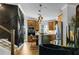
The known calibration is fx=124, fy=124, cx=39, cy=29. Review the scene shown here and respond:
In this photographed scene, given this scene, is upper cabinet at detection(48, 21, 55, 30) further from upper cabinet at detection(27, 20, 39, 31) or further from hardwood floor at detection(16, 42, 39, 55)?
hardwood floor at detection(16, 42, 39, 55)

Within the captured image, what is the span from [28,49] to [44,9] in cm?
82

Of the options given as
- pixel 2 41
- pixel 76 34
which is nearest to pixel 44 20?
pixel 76 34

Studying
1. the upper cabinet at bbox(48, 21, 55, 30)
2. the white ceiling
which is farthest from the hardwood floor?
the white ceiling

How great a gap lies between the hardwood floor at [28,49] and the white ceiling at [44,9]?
0.56m

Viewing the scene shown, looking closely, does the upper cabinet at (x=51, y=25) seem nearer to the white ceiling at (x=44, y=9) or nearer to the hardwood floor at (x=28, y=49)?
the white ceiling at (x=44, y=9)

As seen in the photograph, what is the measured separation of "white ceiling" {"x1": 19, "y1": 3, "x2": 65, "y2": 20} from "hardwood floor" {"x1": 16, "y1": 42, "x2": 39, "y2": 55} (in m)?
0.56

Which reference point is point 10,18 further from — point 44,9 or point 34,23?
point 44,9

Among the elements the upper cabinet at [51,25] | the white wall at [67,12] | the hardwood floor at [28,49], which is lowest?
the hardwood floor at [28,49]

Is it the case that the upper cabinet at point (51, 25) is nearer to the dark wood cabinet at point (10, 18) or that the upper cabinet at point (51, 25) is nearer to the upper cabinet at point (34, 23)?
the upper cabinet at point (34, 23)

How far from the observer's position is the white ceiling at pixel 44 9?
236 cm

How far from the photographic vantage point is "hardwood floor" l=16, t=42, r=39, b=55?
7.68ft

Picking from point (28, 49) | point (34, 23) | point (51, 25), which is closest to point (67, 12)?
point (51, 25)

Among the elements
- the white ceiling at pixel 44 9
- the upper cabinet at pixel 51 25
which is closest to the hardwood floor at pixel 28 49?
the upper cabinet at pixel 51 25

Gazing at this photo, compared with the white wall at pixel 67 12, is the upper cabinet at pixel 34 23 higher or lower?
lower
